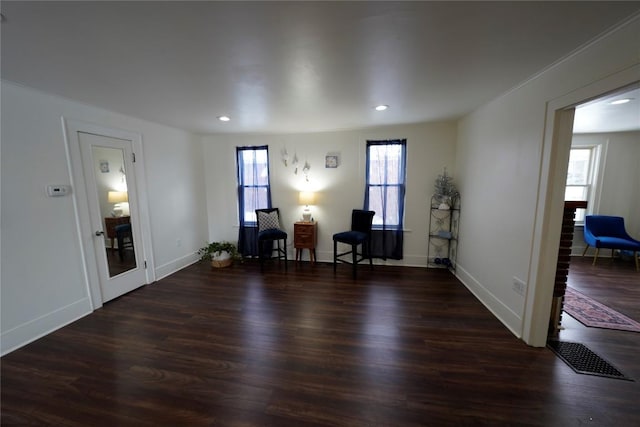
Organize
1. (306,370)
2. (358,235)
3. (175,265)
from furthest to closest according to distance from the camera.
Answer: (175,265) < (358,235) < (306,370)

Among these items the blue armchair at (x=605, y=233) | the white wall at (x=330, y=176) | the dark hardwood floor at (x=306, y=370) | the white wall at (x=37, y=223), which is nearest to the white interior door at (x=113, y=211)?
the white wall at (x=37, y=223)

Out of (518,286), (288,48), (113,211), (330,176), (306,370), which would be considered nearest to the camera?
(288,48)

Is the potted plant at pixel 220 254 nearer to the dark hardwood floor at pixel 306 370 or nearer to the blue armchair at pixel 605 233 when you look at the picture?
the dark hardwood floor at pixel 306 370

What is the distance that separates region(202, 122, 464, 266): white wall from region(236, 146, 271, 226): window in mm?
132

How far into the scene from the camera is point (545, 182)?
1.97 meters

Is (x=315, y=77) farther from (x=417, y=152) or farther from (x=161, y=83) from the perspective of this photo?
(x=417, y=152)

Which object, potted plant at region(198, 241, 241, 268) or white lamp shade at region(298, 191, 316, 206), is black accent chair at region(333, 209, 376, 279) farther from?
potted plant at region(198, 241, 241, 268)

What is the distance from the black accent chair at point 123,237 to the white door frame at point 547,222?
4.68m

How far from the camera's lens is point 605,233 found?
4.24 m

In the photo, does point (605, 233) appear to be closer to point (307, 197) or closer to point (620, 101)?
point (620, 101)

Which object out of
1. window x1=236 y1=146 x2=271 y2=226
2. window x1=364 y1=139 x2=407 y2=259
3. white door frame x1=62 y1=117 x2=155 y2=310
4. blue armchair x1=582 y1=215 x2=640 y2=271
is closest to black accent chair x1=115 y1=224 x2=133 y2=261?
white door frame x1=62 y1=117 x2=155 y2=310

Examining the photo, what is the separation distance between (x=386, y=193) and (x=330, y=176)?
1046 millimetres

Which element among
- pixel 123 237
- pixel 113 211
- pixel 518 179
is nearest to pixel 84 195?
pixel 113 211

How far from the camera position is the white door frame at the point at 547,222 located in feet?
6.19
